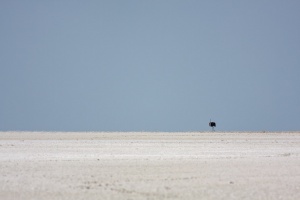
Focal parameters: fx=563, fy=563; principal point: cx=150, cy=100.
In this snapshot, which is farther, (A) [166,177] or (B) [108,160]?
(B) [108,160]

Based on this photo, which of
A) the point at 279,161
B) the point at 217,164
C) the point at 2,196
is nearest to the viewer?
the point at 2,196

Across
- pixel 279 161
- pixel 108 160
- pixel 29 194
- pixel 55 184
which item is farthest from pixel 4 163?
pixel 279 161

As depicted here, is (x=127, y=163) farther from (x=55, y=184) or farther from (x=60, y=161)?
(x=55, y=184)

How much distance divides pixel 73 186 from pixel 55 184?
2.52 feet

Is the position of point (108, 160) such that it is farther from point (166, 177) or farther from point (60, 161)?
point (166, 177)

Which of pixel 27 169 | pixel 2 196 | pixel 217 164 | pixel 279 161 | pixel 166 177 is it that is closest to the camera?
pixel 2 196

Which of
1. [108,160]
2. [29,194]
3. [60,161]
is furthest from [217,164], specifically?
[29,194]

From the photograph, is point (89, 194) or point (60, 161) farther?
point (60, 161)

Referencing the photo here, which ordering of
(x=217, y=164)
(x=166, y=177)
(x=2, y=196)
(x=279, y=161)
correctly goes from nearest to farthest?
(x=2, y=196), (x=166, y=177), (x=217, y=164), (x=279, y=161)

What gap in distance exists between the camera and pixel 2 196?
15.0 meters

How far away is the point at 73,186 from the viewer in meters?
17.0

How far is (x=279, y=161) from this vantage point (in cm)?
2670

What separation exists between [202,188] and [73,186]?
387cm

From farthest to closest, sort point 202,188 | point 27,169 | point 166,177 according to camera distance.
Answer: point 27,169 → point 166,177 → point 202,188
